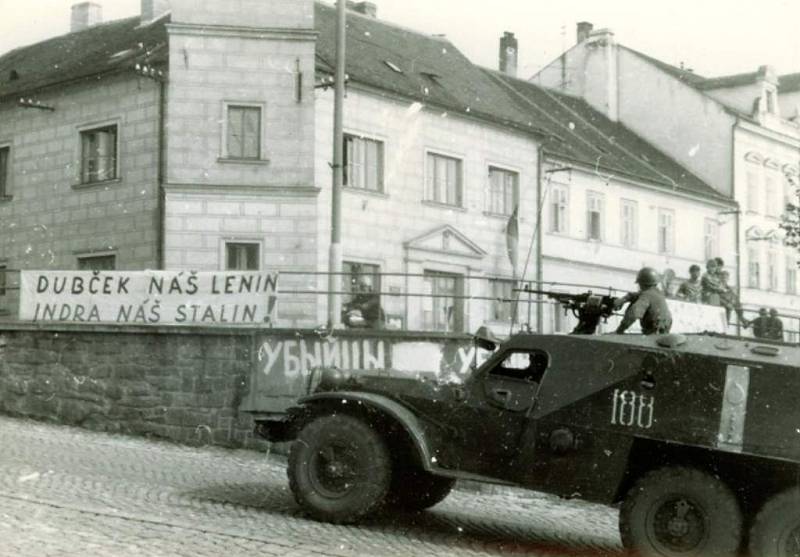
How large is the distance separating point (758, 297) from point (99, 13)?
28.2 metres

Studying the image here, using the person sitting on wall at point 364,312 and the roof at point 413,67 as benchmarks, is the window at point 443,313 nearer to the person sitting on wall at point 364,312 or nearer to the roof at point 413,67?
the person sitting on wall at point 364,312

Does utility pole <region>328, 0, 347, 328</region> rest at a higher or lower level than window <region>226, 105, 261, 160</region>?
lower

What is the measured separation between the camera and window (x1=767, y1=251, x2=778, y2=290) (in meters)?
53.2

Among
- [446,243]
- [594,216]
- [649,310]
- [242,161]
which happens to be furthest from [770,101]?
[649,310]

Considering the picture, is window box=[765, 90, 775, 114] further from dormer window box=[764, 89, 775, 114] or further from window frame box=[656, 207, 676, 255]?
window frame box=[656, 207, 676, 255]

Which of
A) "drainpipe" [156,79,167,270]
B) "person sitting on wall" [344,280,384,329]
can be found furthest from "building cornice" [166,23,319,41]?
"person sitting on wall" [344,280,384,329]

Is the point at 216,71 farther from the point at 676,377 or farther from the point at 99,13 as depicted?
the point at 676,377

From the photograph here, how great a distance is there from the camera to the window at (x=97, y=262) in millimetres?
31781

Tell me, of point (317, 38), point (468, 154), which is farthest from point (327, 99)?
point (468, 154)

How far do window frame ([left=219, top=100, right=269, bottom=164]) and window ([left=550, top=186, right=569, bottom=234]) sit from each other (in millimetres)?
13064

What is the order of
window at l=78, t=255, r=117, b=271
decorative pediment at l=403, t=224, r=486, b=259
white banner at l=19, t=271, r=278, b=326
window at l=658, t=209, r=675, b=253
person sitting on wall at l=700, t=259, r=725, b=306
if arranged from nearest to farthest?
1. white banner at l=19, t=271, r=278, b=326
2. person sitting on wall at l=700, t=259, r=725, b=306
3. window at l=78, t=255, r=117, b=271
4. decorative pediment at l=403, t=224, r=486, b=259
5. window at l=658, t=209, r=675, b=253

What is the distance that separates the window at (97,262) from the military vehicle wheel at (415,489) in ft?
68.8

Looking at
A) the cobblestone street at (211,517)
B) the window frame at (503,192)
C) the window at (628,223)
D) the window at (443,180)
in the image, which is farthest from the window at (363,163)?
the cobblestone street at (211,517)

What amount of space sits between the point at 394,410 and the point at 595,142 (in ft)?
122
